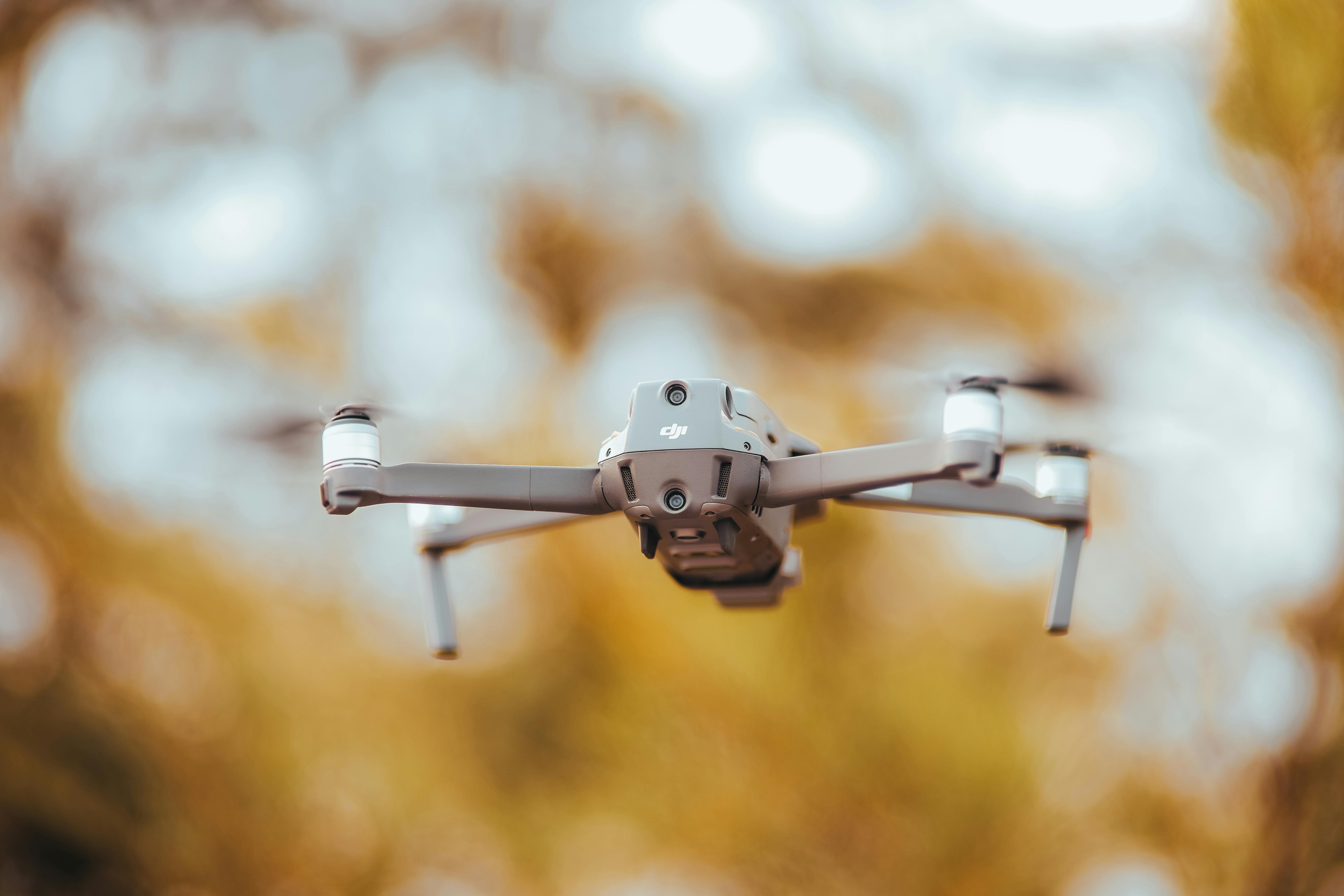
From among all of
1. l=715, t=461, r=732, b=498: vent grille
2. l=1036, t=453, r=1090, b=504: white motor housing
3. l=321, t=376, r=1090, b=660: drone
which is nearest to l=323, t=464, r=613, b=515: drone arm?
l=321, t=376, r=1090, b=660: drone

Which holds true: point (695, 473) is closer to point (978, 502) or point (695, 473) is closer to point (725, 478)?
point (725, 478)

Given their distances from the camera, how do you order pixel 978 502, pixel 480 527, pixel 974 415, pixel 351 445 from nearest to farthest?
pixel 974 415 < pixel 351 445 < pixel 978 502 < pixel 480 527

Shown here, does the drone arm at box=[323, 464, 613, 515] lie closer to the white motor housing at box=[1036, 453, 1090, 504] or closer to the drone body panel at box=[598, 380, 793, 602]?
the drone body panel at box=[598, 380, 793, 602]

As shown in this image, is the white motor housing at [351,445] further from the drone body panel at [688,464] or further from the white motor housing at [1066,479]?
the white motor housing at [1066,479]

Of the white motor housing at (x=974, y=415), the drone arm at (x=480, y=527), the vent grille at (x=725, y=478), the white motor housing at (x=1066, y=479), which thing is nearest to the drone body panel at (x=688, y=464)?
the vent grille at (x=725, y=478)

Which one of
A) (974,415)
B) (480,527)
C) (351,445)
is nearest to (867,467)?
(974,415)

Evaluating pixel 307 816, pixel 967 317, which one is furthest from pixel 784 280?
pixel 307 816

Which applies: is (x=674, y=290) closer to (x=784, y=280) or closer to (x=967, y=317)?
(x=784, y=280)
